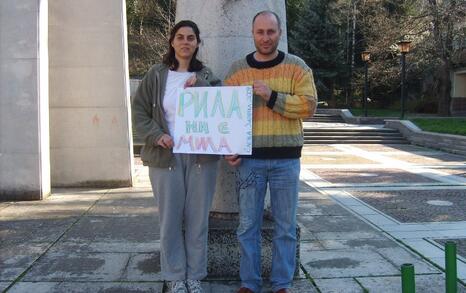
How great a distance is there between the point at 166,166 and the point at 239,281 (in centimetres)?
134

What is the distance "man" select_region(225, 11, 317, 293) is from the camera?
3637 millimetres

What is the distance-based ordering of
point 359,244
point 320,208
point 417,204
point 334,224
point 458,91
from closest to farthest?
point 359,244 < point 334,224 < point 320,208 < point 417,204 < point 458,91

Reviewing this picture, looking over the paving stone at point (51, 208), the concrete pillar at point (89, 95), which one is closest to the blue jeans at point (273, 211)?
the paving stone at point (51, 208)

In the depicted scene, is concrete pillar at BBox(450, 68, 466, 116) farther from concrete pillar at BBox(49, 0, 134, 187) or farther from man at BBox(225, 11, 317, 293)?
man at BBox(225, 11, 317, 293)

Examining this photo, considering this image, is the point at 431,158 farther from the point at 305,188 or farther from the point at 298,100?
the point at 298,100

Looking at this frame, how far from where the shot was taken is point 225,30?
15.1ft

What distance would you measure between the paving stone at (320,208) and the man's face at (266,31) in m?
4.01

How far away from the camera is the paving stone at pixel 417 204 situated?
23.6 feet

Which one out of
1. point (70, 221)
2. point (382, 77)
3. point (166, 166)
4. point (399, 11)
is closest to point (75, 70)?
point (70, 221)

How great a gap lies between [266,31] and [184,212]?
1.43m

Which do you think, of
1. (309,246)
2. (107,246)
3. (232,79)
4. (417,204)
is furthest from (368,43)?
(232,79)

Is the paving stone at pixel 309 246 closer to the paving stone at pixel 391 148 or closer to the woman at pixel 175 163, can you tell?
the woman at pixel 175 163

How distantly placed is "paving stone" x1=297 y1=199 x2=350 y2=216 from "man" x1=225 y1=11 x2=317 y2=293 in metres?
3.36

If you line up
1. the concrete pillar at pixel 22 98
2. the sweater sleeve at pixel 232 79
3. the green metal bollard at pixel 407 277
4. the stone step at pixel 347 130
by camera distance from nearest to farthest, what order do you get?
1. the green metal bollard at pixel 407 277
2. the sweater sleeve at pixel 232 79
3. the concrete pillar at pixel 22 98
4. the stone step at pixel 347 130
